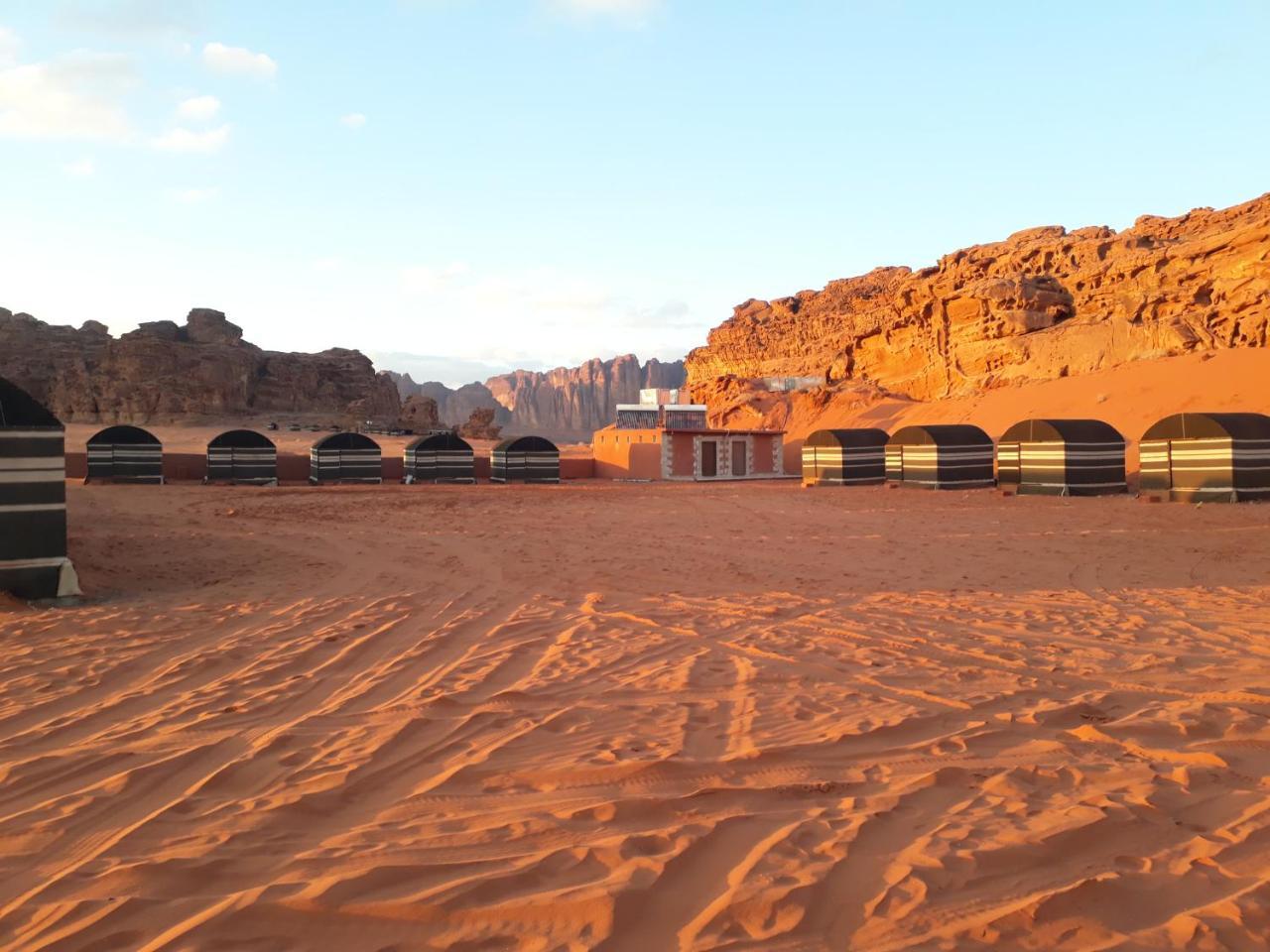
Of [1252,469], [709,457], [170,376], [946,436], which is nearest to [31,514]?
[1252,469]

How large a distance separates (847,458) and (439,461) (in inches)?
685

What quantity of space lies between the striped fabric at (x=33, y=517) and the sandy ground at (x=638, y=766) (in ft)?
1.62

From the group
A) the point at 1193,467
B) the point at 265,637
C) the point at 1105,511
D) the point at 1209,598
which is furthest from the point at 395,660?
the point at 1193,467

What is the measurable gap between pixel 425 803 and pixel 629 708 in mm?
1629

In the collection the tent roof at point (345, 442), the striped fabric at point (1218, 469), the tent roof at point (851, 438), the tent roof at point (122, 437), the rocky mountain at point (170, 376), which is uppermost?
the rocky mountain at point (170, 376)

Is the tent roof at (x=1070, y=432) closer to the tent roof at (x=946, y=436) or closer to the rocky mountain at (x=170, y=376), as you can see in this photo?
the tent roof at (x=946, y=436)

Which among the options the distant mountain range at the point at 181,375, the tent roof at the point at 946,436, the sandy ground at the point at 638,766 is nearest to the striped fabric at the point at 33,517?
the sandy ground at the point at 638,766

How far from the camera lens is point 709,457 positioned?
42375mm

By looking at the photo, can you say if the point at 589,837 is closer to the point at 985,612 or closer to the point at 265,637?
the point at 265,637

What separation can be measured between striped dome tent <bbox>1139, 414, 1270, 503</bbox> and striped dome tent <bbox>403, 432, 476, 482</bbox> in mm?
26324

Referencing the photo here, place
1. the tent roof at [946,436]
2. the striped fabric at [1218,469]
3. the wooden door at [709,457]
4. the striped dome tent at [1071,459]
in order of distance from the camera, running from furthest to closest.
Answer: the wooden door at [709,457] < the tent roof at [946,436] < the striped dome tent at [1071,459] < the striped fabric at [1218,469]

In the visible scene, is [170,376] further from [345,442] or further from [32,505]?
[32,505]

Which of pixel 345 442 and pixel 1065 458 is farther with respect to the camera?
pixel 345 442

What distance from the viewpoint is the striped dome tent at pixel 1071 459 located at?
81.0 feet
